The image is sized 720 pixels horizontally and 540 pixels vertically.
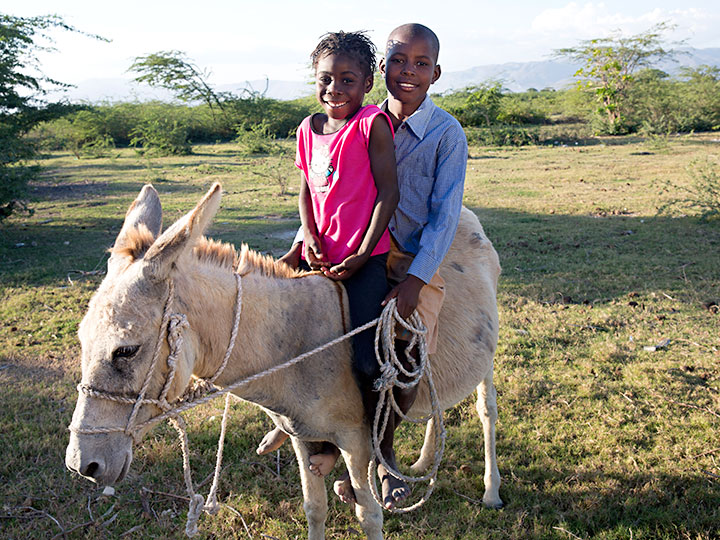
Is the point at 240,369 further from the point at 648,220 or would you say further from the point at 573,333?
the point at 648,220

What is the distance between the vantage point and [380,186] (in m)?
2.51

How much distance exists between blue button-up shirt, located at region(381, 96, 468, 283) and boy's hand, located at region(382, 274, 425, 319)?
3.7 inches

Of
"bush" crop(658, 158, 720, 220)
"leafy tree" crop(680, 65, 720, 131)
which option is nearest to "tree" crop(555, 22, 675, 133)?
"leafy tree" crop(680, 65, 720, 131)

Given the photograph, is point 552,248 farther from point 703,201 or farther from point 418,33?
point 418,33

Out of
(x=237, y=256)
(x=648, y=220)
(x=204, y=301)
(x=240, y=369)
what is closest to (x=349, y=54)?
(x=237, y=256)

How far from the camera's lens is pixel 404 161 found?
283 cm

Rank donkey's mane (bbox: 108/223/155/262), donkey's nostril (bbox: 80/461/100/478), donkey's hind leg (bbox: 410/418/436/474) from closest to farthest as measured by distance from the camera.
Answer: donkey's nostril (bbox: 80/461/100/478) → donkey's mane (bbox: 108/223/155/262) → donkey's hind leg (bbox: 410/418/436/474)

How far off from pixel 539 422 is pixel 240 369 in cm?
325

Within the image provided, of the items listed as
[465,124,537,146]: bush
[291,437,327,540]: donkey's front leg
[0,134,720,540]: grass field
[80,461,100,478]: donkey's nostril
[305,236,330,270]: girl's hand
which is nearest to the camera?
A: [80,461,100,478]: donkey's nostril

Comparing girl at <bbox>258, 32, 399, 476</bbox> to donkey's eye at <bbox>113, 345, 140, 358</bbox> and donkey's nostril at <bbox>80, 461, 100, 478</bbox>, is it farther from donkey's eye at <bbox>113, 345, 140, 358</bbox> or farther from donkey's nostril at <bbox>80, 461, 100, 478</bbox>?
donkey's nostril at <bbox>80, 461, 100, 478</bbox>

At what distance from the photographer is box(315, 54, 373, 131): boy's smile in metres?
2.51

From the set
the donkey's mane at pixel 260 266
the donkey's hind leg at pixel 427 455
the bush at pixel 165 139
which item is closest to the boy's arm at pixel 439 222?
the donkey's mane at pixel 260 266

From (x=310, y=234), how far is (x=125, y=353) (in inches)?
45.7

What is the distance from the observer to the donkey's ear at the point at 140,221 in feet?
6.84
